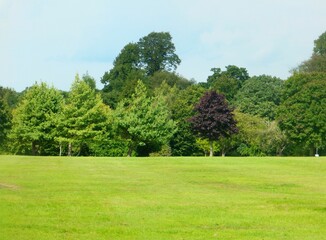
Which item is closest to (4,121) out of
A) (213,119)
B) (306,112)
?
(213,119)

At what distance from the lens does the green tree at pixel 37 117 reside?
6181 centimetres

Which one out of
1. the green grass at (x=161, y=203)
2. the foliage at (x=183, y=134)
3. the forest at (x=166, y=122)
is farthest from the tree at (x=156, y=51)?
the green grass at (x=161, y=203)

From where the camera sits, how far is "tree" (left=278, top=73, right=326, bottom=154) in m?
70.0

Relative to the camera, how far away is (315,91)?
235 ft

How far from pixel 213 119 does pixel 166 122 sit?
6632mm

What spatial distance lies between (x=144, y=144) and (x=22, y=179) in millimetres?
41172

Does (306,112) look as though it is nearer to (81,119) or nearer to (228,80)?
(81,119)

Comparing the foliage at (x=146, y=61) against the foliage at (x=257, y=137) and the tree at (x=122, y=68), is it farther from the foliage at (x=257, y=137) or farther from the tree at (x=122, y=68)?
the foliage at (x=257, y=137)

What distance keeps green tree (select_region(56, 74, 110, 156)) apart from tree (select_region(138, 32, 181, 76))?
4873 centimetres

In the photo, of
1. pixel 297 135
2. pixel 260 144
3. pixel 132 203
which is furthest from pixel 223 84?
pixel 132 203

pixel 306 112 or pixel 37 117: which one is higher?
pixel 306 112

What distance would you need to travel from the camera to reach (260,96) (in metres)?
92.4

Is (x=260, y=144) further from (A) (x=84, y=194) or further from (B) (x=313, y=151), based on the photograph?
(A) (x=84, y=194)

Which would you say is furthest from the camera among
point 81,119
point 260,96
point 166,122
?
point 260,96
